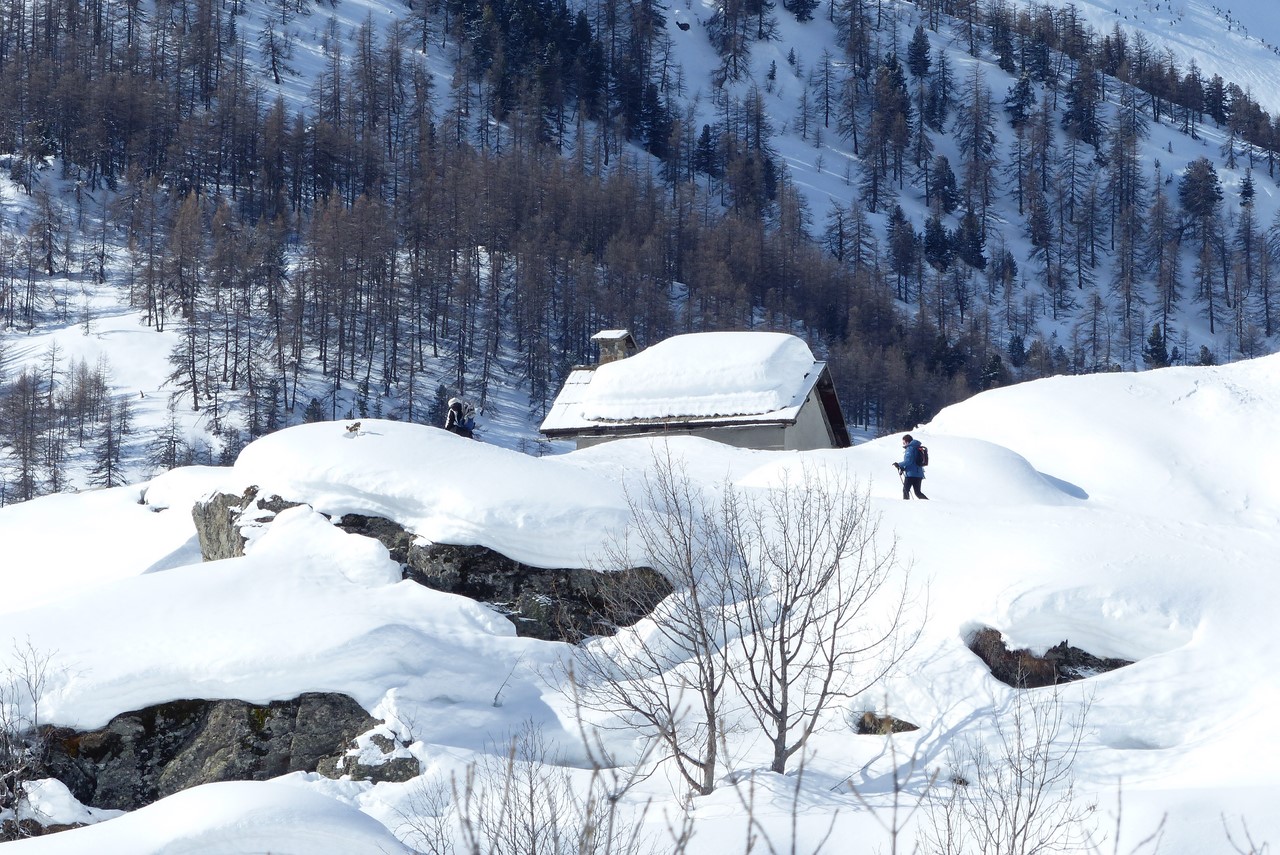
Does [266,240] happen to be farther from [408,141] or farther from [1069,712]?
[1069,712]

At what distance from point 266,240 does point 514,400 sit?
17095 mm

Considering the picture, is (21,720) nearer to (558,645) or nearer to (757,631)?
(558,645)

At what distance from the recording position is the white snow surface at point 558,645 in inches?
428

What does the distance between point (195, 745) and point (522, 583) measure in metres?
4.62

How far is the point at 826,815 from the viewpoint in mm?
11039

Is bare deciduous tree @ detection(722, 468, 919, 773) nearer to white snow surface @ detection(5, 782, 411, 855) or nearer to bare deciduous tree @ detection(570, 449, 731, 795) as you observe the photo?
bare deciduous tree @ detection(570, 449, 731, 795)

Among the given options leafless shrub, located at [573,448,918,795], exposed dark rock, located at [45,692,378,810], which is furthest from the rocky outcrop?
exposed dark rock, located at [45,692,378,810]

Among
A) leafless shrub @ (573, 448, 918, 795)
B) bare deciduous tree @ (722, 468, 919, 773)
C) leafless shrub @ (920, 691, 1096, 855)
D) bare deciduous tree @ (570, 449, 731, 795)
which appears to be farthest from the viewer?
bare deciduous tree @ (722, 468, 919, 773)

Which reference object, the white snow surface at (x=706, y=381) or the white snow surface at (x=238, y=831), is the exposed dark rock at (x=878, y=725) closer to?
the white snow surface at (x=238, y=831)

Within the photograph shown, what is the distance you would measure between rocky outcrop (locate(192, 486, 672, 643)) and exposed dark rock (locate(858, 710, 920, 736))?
114 inches

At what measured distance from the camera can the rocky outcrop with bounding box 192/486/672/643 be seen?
15.5 m

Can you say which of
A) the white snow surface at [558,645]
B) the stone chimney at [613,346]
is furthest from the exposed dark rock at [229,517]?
the stone chimney at [613,346]

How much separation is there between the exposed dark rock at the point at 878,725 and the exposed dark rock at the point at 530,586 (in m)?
3.04

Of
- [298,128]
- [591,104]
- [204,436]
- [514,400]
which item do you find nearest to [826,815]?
[204,436]
